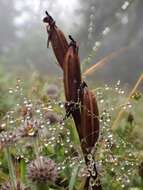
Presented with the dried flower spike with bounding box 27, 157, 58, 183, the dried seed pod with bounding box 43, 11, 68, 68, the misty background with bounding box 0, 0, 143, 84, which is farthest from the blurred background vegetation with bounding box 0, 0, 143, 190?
the dried seed pod with bounding box 43, 11, 68, 68

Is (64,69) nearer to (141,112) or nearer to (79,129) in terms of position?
(79,129)

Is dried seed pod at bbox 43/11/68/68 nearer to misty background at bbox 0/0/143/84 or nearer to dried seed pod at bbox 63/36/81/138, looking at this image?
dried seed pod at bbox 63/36/81/138

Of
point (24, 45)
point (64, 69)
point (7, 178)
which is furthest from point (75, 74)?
point (24, 45)

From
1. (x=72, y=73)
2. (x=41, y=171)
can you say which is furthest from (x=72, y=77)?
(x=41, y=171)

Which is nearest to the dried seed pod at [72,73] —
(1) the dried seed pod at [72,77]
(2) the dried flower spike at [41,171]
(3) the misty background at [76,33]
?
(1) the dried seed pod at [72,77]

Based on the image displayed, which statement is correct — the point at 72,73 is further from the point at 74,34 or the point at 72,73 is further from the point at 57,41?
the point at 74,34

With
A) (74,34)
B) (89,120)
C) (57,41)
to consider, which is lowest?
(89,120)
